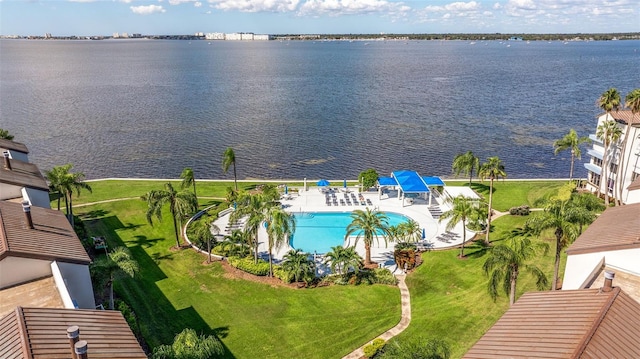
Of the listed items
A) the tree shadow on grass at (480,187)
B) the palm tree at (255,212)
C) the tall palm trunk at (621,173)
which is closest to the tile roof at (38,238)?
the palm tree at (255,212)

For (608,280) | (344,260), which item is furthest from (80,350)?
(344,260)

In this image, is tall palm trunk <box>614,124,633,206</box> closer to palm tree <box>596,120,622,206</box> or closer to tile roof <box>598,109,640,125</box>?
tile roof <box>598,109,640,125</box>

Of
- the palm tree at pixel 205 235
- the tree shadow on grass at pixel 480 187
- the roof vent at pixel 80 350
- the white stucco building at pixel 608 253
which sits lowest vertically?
the tree shadow on grass at pixel 480 187

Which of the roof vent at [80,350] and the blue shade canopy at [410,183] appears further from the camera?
the blue shade canopy at [410,183]

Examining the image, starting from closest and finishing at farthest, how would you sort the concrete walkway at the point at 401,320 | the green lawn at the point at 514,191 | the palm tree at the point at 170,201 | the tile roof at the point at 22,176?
1. the concrete walkway at the point at 401,320
2. the tile roof at the point at 22,176
3. the palm tree at the point at 170,201
4. the green lawn at the point at 514,191

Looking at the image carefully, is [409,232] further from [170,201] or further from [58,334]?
[58,334]

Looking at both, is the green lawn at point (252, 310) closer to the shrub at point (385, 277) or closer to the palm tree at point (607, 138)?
the shrub at point (385, 277)
